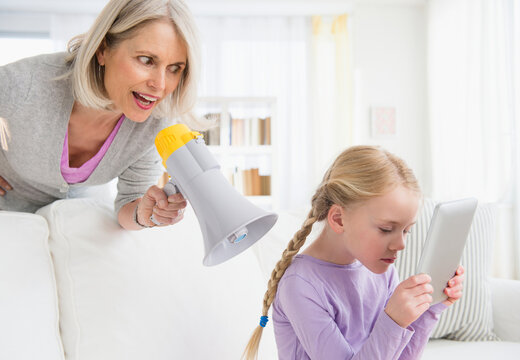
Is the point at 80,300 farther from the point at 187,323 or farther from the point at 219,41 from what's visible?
the point at 219,41

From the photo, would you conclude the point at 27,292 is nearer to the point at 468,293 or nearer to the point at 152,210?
the point at 152,210

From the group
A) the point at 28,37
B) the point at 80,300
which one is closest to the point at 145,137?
the point at 80,300

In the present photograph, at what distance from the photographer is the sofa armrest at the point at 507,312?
174 cm

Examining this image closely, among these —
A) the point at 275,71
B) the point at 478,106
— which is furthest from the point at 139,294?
the point at 275,71

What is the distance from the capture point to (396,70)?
4.91 m

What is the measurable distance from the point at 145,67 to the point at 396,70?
14.0 ft

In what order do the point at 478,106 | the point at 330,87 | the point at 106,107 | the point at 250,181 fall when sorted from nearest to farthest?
the point at 106,107 < the point at 478,106 < the point at 250,181 < the point at 330,87

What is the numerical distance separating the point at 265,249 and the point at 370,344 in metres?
0.85

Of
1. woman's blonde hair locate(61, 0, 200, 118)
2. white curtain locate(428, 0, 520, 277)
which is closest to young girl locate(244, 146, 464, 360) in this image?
woman's blonde hair locate(61, 0, 200, 118)

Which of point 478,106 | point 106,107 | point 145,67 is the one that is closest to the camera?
point 145,67

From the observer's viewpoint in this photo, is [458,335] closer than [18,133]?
No

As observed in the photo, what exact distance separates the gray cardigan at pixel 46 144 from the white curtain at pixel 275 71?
3716 millimetres

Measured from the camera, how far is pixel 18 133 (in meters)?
1.22

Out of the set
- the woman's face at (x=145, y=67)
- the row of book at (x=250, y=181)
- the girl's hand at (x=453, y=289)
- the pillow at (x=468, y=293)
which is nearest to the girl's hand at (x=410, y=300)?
the girl's hand at (x=453, y=289)
